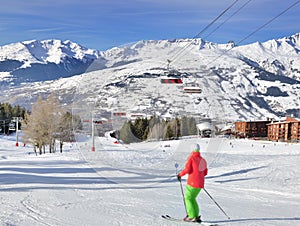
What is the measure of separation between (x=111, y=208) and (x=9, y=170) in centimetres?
826

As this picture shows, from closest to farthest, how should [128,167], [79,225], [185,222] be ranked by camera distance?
[79,225] < [185,222] < [128,167]

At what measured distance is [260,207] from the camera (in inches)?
383

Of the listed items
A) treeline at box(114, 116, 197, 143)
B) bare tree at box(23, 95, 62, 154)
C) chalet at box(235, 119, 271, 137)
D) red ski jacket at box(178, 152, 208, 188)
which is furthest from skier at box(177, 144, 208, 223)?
chalet at box(235, 119, 271, 137)

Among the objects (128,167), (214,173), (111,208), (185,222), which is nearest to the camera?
(185,222)

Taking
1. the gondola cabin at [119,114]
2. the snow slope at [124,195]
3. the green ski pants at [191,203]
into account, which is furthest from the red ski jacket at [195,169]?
the gondola cabin at [119,114]

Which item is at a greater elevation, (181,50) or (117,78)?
(181,50)

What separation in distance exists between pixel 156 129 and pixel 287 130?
232 ft

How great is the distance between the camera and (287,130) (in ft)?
258

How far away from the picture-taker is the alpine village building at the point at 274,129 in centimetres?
7675

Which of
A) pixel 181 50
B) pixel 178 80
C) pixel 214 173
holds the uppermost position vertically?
pixel 181 50

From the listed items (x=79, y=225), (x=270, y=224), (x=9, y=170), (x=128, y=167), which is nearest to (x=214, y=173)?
(x=128, y=167)

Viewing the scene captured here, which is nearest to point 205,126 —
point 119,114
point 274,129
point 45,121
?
point 119,114

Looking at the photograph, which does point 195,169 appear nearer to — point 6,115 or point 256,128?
point 256,128

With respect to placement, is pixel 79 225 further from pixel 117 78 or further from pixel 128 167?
pixel 128 167
